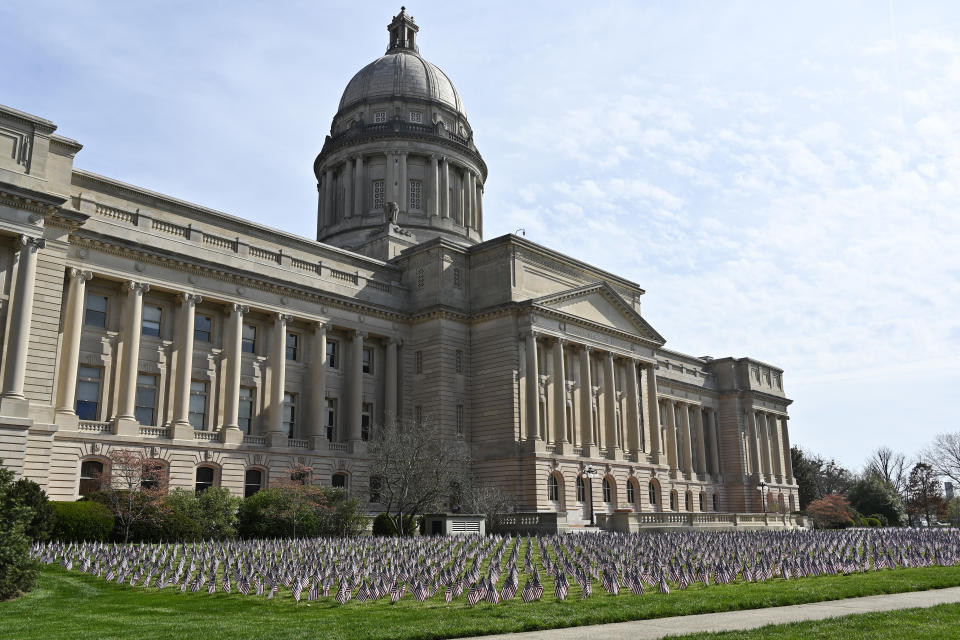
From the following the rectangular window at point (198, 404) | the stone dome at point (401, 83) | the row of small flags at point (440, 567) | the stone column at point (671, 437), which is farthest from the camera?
the stone dome at point (401, 83)

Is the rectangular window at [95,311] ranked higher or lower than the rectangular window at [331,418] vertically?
higher

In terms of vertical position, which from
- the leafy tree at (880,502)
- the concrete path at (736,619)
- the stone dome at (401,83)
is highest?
the stone dome at (401,83)

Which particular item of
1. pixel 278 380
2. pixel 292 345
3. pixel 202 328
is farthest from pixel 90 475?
pixel 292 345

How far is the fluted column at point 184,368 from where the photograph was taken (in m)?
40.3

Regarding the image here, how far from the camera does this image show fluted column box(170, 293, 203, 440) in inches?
1587

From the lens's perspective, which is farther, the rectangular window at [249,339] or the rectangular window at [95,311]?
the rectangular window at [249,339]

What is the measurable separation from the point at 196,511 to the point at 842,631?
27903 mm

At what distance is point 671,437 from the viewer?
243 ft

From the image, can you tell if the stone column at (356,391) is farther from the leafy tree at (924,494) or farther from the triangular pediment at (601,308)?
the leafy tree at (924,494)

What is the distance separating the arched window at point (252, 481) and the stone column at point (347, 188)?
31.4 meters

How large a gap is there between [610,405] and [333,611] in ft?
147

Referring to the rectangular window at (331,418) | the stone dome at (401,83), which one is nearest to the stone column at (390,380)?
the rectangular window at (331,418)

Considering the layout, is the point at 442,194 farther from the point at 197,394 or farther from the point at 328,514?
the point at 328,514

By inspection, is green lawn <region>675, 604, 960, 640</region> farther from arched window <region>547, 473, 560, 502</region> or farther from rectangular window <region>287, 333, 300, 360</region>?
rectangular window <region>287, 333, 300, 360</region>
